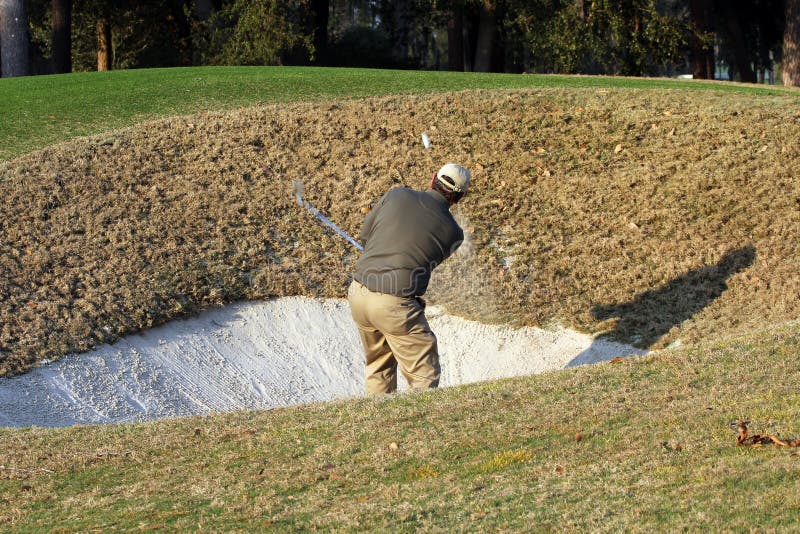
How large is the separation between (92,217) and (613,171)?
23.3 ft

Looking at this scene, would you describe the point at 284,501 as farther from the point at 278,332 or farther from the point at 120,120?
the point at 120,120

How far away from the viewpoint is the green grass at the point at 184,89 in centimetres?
1630

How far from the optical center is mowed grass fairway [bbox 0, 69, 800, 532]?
5.59 m

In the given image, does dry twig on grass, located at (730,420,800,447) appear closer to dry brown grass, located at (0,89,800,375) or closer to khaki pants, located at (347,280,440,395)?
khaki pants, located at (347,280,440,395)

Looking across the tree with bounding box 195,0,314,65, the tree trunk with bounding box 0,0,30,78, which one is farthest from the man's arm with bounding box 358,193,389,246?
the tree with bounding box 195,0,314,65

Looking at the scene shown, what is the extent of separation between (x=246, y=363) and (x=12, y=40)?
1738 cm

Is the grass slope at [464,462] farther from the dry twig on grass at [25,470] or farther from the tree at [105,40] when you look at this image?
the tree at [105,40]

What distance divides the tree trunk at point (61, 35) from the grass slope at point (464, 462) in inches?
910

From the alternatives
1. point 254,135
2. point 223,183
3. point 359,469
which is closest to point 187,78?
point 254,135

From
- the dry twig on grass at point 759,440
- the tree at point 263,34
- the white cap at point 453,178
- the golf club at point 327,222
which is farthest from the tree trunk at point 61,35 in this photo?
the dry twig on grass at point 759,440

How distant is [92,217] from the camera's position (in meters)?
12.7

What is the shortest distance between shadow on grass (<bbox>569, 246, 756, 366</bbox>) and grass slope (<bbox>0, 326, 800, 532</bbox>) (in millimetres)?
3001

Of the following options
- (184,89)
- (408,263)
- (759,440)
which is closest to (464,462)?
(759,440)

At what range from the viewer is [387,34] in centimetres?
4262
